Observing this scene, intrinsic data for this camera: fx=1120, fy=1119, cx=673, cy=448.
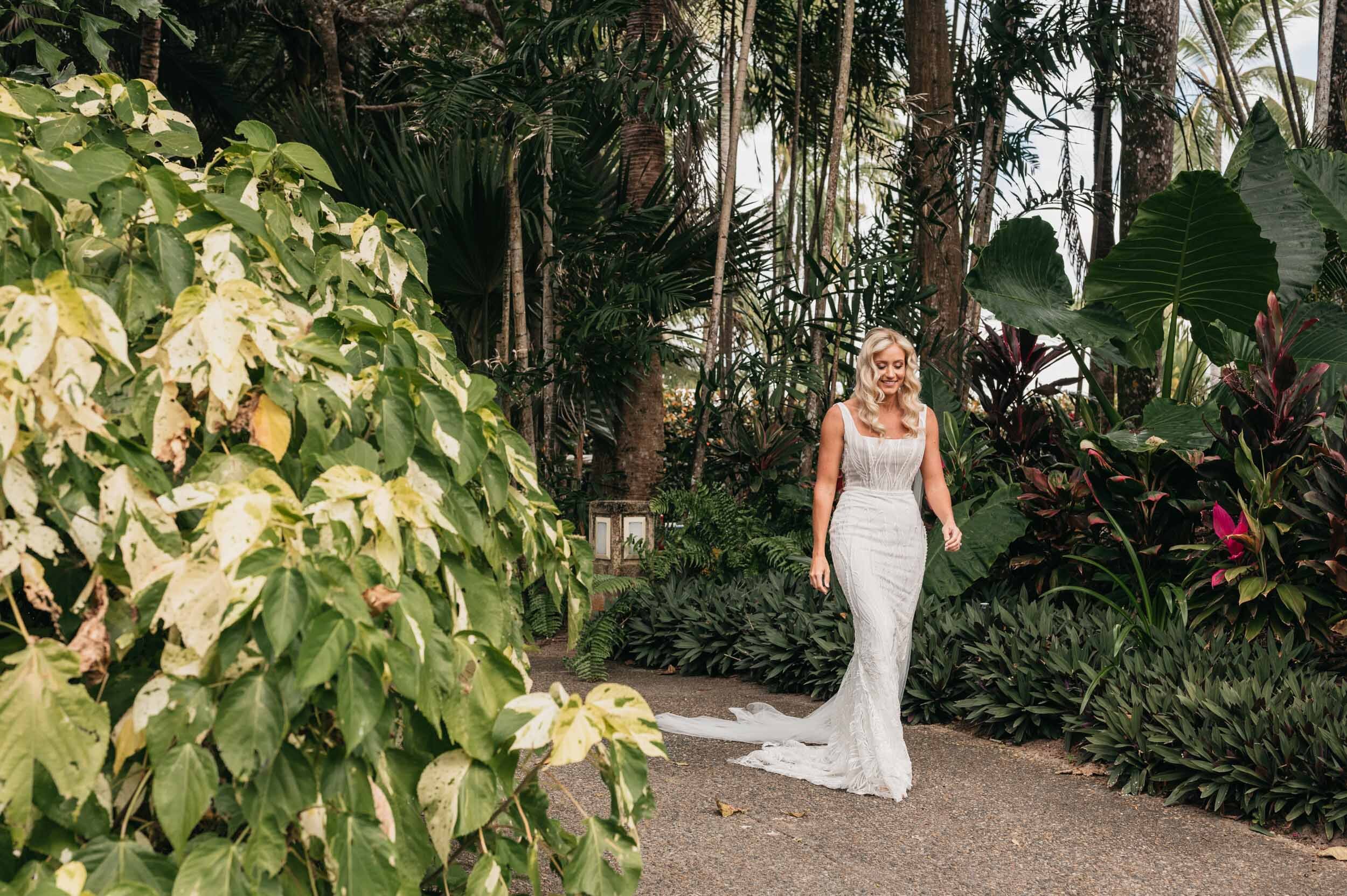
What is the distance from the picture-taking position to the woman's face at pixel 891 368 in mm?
4961

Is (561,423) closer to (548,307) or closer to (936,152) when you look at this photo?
(548,307)

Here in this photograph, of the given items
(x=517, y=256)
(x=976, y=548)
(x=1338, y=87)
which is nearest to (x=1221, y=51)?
(x=1338, y=87)

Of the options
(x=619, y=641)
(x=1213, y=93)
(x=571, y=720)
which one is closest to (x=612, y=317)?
(x=619, y=641)

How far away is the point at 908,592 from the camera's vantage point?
5062 millimetres

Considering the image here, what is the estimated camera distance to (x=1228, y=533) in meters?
5.18

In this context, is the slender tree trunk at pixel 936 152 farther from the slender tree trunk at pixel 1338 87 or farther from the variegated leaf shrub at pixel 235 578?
the variegated leaf shrub at pixel 235 578

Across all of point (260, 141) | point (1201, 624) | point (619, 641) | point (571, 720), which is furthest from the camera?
point (619, 641)

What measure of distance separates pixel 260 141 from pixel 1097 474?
518 cm

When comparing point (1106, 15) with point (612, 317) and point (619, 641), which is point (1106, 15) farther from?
point (619, 641)

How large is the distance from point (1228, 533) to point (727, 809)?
275 cm

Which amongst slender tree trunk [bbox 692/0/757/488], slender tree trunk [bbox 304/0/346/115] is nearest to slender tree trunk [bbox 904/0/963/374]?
slender tree trunk [bbox 692/0/757/488]

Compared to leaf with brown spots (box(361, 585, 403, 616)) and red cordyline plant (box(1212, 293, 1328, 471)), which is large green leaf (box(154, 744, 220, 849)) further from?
red cordyline plant (box(1212, 293, 1328, 471))

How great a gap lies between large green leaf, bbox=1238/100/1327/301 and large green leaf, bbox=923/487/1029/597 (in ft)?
8.03

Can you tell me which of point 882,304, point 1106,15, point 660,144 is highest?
point 1106,15
